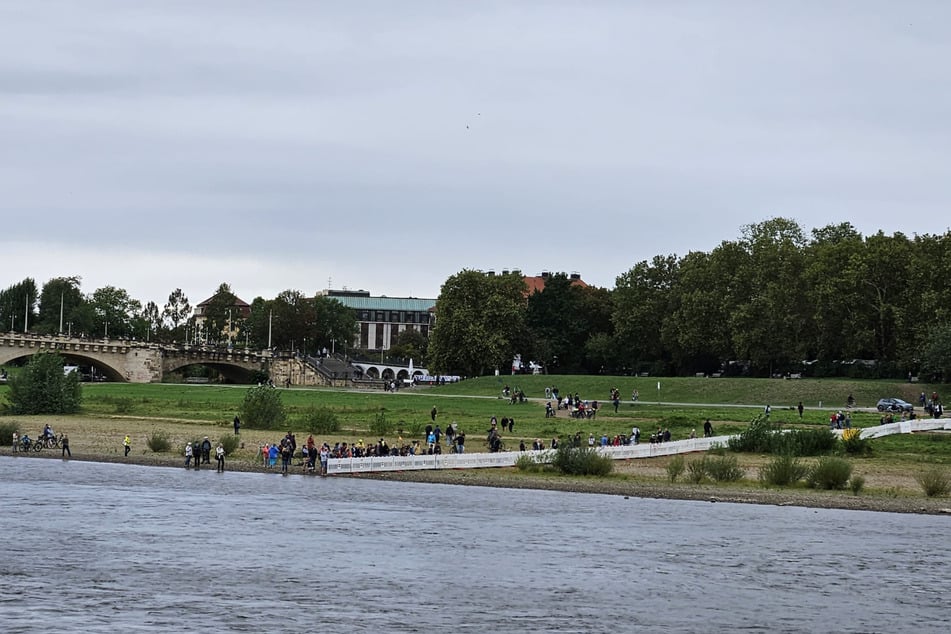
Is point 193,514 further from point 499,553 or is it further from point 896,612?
point 896,612

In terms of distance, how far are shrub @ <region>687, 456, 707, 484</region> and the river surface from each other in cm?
509

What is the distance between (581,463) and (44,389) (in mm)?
44804

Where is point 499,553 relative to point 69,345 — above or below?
below

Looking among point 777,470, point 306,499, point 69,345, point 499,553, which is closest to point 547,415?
point 777,470

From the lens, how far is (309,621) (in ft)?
110

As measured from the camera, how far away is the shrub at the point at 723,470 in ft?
198

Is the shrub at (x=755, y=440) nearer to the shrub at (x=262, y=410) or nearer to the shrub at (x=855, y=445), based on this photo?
the shrub at (x=855, y=445)

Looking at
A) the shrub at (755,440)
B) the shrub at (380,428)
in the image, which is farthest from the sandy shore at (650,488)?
the shrub at (380,428)

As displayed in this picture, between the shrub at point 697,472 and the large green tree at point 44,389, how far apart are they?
4888cm

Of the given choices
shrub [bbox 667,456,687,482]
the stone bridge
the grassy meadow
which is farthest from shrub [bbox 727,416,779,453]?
the stone bridge

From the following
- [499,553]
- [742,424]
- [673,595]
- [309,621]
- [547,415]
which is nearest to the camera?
[309,621]

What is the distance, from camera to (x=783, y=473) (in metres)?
59.4

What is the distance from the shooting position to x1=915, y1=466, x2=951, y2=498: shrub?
187 feet

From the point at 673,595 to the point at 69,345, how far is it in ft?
401
